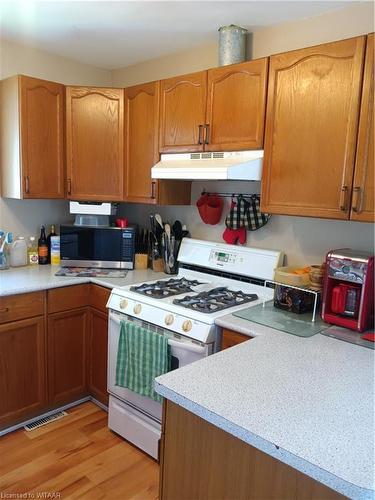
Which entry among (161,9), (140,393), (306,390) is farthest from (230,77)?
(140,393)

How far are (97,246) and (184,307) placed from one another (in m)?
1.07

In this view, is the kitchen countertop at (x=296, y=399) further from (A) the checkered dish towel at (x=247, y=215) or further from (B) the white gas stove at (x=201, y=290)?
(A) the checkered dish towel at (x=247, y=215)

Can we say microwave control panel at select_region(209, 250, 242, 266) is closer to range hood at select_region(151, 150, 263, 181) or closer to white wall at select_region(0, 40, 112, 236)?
range hood at select_region(151, 150, 263, 181)

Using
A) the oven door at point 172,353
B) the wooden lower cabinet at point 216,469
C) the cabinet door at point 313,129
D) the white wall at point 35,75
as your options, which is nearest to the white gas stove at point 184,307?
the oven door at point 172,353

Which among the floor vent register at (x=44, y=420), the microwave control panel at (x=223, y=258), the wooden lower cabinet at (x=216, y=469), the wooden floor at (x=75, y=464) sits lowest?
the wooden floor at (x=75, y=464)

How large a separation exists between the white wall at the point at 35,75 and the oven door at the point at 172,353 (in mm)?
1098

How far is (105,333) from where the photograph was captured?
244 cm

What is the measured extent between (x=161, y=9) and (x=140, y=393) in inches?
79.7

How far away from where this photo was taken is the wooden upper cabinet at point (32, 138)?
244 centimetres

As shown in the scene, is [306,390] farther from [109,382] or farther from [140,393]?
[109,382]

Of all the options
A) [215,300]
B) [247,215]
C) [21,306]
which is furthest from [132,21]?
[21,306]

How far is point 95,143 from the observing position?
8.70ft

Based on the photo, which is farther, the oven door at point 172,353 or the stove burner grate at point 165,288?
the stove burner grate at point 165,288

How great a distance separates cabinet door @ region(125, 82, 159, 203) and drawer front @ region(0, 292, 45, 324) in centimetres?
89
